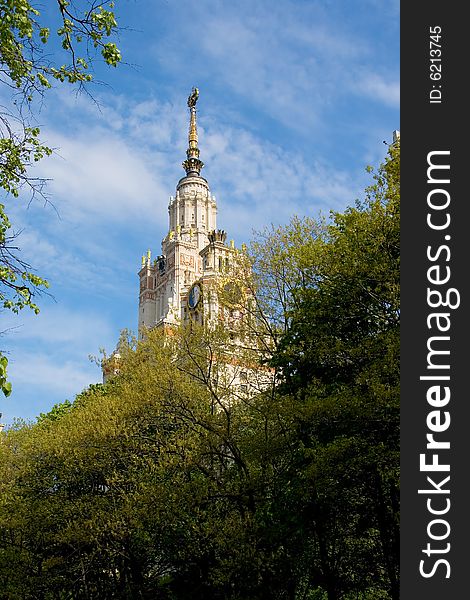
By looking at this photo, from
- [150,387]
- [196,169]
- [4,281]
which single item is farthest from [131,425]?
[196,169]

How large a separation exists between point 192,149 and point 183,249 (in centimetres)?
2024

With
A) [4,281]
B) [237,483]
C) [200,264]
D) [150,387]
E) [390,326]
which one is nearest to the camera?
[4,281]

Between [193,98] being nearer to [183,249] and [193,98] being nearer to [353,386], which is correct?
[183,249]

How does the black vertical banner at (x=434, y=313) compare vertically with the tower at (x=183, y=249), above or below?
below

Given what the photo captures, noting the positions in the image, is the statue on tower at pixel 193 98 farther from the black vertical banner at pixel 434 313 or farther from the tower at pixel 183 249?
the black vertical banner at pixel 434 313

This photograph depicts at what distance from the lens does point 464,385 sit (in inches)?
350

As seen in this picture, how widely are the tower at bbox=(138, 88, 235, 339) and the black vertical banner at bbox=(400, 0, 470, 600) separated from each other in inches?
2950

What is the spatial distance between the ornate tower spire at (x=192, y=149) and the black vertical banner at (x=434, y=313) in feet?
310

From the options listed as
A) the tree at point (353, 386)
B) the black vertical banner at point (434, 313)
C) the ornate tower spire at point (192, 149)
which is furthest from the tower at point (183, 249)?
the black vertical banner at point (434, 313)

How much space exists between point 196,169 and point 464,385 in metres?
97.5

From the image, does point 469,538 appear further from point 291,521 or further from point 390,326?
point 291,521

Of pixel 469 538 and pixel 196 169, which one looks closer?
pixel 469 538

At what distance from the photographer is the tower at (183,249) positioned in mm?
90438

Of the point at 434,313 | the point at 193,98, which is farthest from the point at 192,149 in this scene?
the point at 434,313
